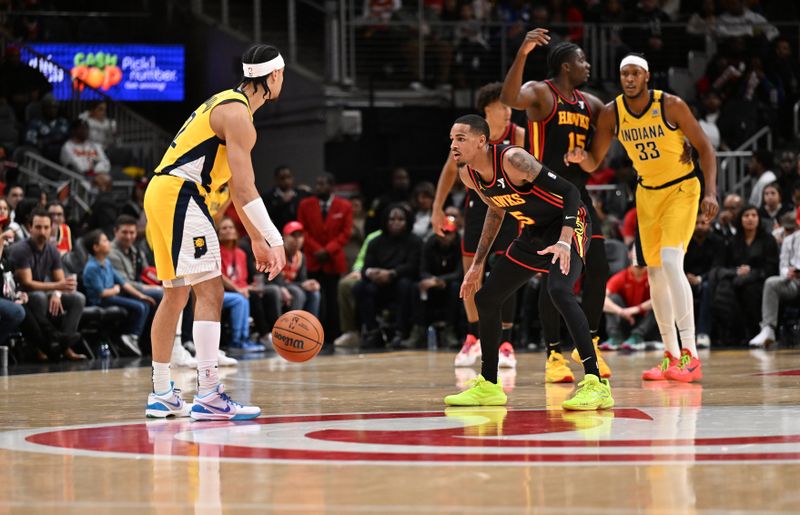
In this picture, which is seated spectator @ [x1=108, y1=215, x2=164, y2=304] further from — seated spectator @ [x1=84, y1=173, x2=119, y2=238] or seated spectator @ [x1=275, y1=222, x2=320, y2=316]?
seated spectator @ [x1=275, y1=222, x2=320, y2=316]

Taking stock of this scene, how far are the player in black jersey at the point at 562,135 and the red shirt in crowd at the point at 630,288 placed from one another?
4418 mm

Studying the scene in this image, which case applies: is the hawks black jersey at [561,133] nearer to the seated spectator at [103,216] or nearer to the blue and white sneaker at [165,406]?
the blue and white sneaker at [165,406]

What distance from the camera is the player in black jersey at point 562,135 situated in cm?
799

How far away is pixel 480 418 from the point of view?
5828 millimetres

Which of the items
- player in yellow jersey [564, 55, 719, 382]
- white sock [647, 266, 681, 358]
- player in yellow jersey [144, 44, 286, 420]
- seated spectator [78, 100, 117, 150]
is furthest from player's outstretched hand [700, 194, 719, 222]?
seated spectator [78, 100, 117, 150]

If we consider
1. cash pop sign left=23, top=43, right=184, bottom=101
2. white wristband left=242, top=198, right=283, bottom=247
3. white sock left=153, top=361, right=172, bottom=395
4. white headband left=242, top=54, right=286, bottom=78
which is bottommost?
white sock left=153, top=361, right=172, bottom=395

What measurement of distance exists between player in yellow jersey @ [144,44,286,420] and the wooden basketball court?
0.24 m

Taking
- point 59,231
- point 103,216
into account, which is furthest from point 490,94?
point 103,216

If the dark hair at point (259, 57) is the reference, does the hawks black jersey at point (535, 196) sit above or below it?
below

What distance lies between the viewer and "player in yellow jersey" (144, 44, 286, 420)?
593 centimetres

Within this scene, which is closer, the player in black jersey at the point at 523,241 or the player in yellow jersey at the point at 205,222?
the player in yellow jersey at the point at 205,222

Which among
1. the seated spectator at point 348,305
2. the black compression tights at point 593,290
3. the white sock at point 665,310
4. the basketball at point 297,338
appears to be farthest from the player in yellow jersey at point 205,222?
the seated spectator at point 348,305

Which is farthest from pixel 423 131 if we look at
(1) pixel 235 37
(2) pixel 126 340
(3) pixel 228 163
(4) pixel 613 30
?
(3) pixel 228 163

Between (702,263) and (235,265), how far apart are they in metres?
4.79
